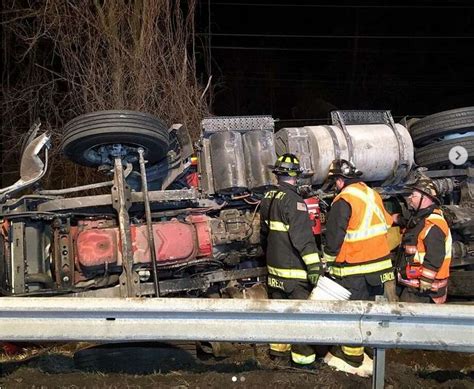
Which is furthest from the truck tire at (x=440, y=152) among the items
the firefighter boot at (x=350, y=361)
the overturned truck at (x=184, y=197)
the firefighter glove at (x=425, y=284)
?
the firefighter boot at (x=350, y=361)

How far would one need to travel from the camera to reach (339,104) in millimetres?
12617

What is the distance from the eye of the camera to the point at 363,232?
14.1ft

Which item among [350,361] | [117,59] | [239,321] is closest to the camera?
[239,321]

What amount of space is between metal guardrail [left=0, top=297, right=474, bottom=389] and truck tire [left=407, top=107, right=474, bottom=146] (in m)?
2.72

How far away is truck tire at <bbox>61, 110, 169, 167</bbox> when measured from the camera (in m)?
4.11

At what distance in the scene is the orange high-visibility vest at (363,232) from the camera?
4273mm

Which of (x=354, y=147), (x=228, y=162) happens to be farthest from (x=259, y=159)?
(x=354, y=147)

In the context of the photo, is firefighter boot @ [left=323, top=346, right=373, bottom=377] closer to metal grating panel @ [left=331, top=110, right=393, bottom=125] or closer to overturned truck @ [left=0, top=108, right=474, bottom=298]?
overturned truck @ [left=0, top=108, right=474, bottom=298]

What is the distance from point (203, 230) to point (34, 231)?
4.33 feet

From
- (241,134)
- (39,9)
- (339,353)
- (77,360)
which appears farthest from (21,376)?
(39,9)

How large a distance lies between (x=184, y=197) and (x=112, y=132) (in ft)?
2.65

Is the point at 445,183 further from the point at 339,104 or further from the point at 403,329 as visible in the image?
the point at 339,104

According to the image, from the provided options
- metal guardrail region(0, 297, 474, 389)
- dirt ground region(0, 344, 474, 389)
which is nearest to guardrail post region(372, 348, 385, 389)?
metal guardrail region(0, 297, 474, 389)

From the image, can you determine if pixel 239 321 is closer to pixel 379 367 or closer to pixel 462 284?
pixel 379 367
